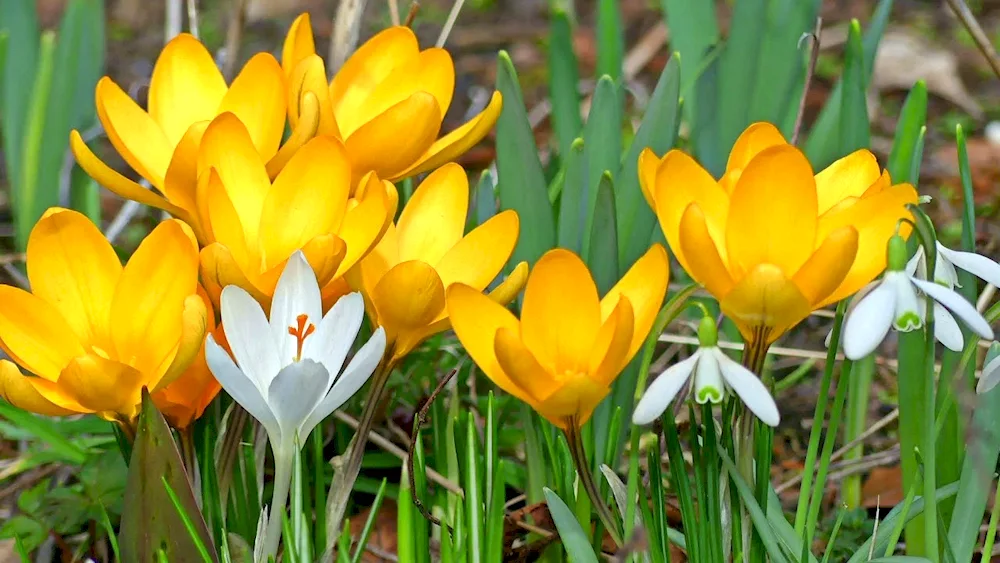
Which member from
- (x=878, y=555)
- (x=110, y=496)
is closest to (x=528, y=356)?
(x=878, y=555)

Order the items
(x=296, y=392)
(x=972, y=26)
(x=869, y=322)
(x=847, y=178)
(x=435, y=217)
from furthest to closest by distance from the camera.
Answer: (x=972, y=26)
(x=435, y=217)
(x=847, y=178)
(x=296, y=392)
(x=869, y=322)

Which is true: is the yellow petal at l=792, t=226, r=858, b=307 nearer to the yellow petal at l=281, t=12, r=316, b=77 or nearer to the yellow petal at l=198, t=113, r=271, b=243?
the yellow petal at l=198, t=113, r=271, b=243

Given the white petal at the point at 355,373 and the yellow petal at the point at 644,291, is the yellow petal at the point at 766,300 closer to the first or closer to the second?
the yellow petal at the point at 644,291

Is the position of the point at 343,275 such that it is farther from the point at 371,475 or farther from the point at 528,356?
the point at 371,475

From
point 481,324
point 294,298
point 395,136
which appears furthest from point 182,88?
point 481,324

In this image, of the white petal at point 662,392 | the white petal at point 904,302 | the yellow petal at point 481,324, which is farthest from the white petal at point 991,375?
the yellow petal at point 481,324

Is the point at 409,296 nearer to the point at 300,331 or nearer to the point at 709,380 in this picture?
the point at 300,331
